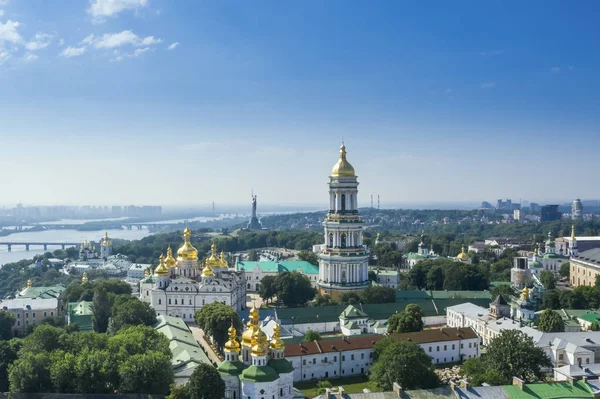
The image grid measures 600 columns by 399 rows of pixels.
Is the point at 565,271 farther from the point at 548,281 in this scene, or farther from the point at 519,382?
the point at 519,382

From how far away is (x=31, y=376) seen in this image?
21453 millimetres

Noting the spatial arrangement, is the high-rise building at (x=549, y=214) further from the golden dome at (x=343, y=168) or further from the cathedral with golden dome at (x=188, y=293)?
the cathedral with golden dome at (x=188, y=293)

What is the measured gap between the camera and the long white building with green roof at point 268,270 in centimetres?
4975

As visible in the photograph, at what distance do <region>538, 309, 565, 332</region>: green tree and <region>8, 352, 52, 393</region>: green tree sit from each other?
23196 millimetres

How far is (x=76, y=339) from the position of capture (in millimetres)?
24438

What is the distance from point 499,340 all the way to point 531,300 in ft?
43.9

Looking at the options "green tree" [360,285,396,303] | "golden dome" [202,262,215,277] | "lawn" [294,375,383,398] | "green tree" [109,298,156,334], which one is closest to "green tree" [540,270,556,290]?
"green tree" [360,285,396,303]

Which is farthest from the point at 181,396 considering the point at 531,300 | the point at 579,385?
the point at 531,300

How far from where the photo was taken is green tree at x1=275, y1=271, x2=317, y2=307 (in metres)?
39.9

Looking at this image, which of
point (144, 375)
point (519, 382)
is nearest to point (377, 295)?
point (519, 382)

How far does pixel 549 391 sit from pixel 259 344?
1003cm

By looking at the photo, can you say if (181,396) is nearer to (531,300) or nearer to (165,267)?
(165,267)

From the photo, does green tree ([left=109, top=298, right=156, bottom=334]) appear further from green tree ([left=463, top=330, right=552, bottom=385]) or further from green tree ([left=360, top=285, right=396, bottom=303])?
green tree ([left=463, top=330, right=552, bottom=385])

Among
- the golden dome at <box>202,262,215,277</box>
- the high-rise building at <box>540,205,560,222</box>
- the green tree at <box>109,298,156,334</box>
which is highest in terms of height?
the high-rise building at <box>540,205,560,222</box>
